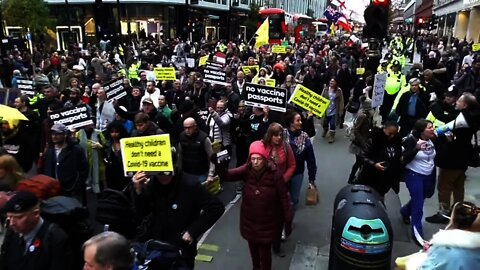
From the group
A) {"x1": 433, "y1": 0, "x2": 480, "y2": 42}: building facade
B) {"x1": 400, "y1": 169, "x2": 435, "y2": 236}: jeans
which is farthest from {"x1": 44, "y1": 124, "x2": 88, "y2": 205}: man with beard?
{"x1": 433, "y1": 0, "x2": 480, "y2": 42}: building facade

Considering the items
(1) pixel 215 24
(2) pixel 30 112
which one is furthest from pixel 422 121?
Result: (1) pixel 215 24

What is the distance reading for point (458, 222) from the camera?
3.38m

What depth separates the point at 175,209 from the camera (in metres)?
3.90

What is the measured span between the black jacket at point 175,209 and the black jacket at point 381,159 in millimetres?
2732

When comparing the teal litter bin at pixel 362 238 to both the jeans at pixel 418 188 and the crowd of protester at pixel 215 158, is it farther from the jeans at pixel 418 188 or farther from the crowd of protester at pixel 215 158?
the jeans at pixel 418 188

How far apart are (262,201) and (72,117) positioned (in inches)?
132

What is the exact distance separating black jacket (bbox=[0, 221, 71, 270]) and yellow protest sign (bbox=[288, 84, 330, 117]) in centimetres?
570

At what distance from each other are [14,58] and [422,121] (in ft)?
54.6

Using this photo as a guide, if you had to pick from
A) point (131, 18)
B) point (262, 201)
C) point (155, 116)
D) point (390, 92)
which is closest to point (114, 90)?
point (155, 116)

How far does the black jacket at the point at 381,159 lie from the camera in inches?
233

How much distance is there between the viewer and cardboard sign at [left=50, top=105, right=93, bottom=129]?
667 centimetres

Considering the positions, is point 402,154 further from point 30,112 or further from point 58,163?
point 30,112

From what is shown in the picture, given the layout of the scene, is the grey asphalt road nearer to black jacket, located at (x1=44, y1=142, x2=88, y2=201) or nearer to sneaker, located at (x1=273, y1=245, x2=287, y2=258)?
sneaker, located at (x1=273, y1=245, x2=287, y2=258)

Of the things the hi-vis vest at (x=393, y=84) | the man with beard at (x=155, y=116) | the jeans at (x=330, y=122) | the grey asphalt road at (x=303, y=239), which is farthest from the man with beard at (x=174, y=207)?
the hi-vis vest at (x=393, y=84)
